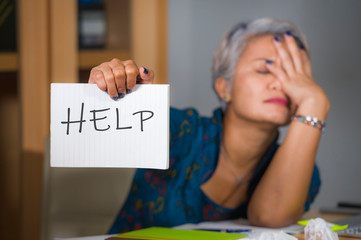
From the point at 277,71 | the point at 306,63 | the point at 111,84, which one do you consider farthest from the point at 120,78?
the point at 306,63

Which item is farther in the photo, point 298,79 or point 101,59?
point 101,59

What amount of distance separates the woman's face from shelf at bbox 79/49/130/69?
0.65 metres

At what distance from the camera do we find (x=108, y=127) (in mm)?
710

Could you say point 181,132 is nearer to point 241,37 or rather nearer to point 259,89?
point 259,89

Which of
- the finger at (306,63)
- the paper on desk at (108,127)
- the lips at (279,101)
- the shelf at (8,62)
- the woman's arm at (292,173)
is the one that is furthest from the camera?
the shelf at (8,62)

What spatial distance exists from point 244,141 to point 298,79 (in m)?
0.23

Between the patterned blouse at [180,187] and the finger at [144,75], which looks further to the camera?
the patterned blouse at [180,187]

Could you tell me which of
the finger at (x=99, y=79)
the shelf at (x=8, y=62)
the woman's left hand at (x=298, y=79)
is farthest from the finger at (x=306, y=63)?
the shelf at (x=8, y=62)

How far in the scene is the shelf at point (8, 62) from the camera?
69.4 inches

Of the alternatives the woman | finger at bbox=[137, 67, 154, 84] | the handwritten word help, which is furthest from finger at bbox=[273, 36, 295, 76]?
the handwritten word help

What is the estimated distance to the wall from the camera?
1920 mm

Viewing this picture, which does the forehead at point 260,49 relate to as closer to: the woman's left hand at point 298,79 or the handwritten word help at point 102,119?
the woman's left hand at point 298,79

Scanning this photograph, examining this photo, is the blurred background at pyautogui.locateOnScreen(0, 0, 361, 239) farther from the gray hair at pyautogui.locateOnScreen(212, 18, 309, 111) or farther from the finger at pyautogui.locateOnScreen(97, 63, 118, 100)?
the finger at pyautogui.locateOnScreen(97, 63, 118, 100)

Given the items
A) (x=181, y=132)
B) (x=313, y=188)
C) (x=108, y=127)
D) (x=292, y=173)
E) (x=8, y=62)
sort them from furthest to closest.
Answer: (x=8, y=62), (x=313, y=188), (x=181, y=132), (x=292, y=173), (x=108, y=127)
